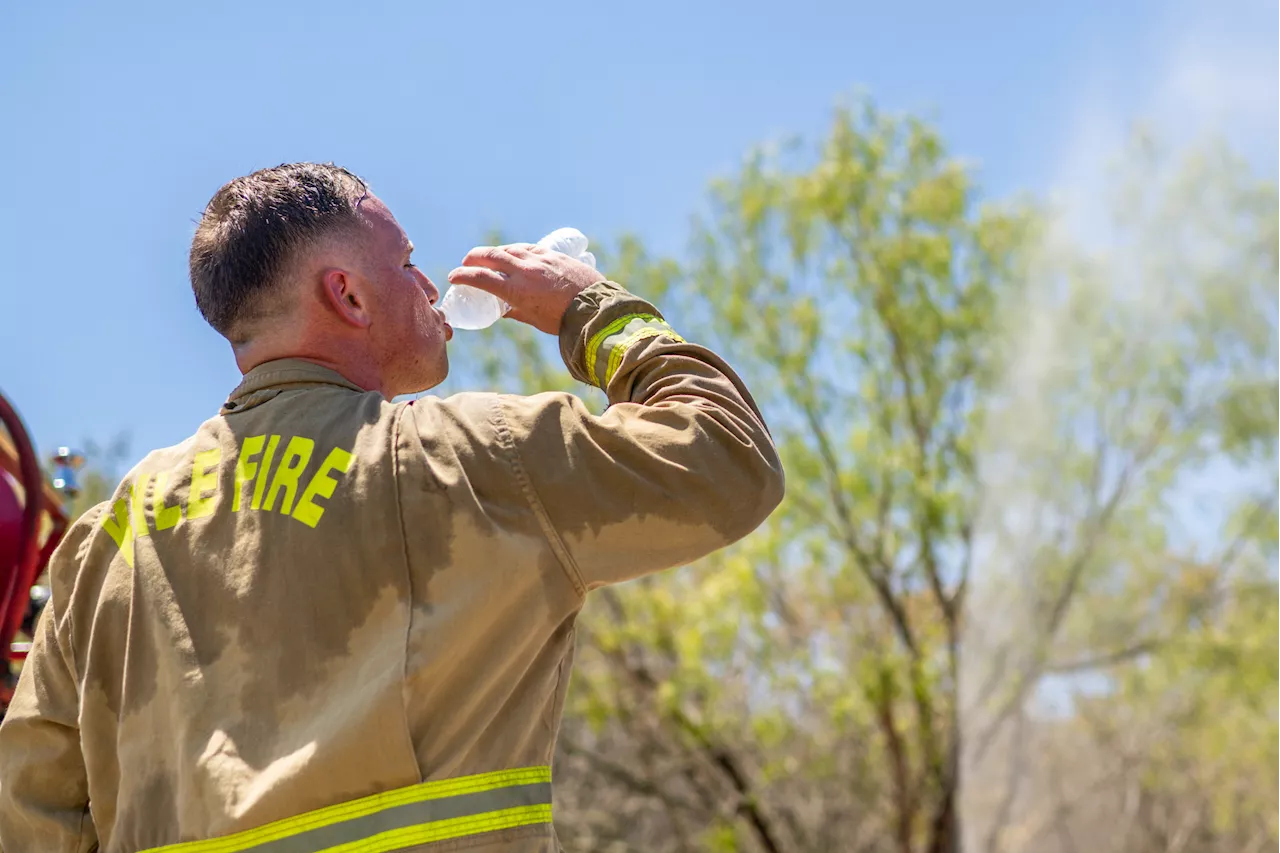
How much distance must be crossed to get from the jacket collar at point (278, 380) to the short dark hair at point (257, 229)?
0.28 feet

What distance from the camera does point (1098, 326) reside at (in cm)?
1103

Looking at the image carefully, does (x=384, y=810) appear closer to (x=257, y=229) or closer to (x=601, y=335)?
(x=601, y=335)

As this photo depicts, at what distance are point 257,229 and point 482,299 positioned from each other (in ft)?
2.23

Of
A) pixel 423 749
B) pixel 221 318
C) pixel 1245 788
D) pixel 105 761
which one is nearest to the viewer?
pixel 423 749

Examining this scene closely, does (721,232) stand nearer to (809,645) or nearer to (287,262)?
(809,645)

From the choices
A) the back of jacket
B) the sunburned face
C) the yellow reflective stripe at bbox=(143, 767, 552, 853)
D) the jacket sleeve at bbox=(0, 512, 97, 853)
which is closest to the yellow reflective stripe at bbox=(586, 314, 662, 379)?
the back of jacket

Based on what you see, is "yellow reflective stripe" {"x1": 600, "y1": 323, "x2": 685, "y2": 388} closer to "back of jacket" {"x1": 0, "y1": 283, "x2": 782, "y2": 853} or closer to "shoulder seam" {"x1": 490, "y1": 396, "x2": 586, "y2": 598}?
"back of jacket" {"x1": 0, "y1": 283, "x2": 782, "y2": 853}

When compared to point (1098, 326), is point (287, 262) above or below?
below

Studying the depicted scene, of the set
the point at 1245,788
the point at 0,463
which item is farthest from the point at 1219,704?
the point at 0,463

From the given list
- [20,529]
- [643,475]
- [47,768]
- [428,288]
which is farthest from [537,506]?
[20,529]

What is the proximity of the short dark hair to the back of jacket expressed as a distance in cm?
19

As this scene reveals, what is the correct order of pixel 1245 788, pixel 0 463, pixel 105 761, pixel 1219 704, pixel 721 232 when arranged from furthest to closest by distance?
pixel 1245 788 < pixel 1219 704 < pixel 721 232 < pixel 0 463 < pixel 105 761

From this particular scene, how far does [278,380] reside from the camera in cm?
167

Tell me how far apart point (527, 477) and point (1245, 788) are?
1628 centimetres
